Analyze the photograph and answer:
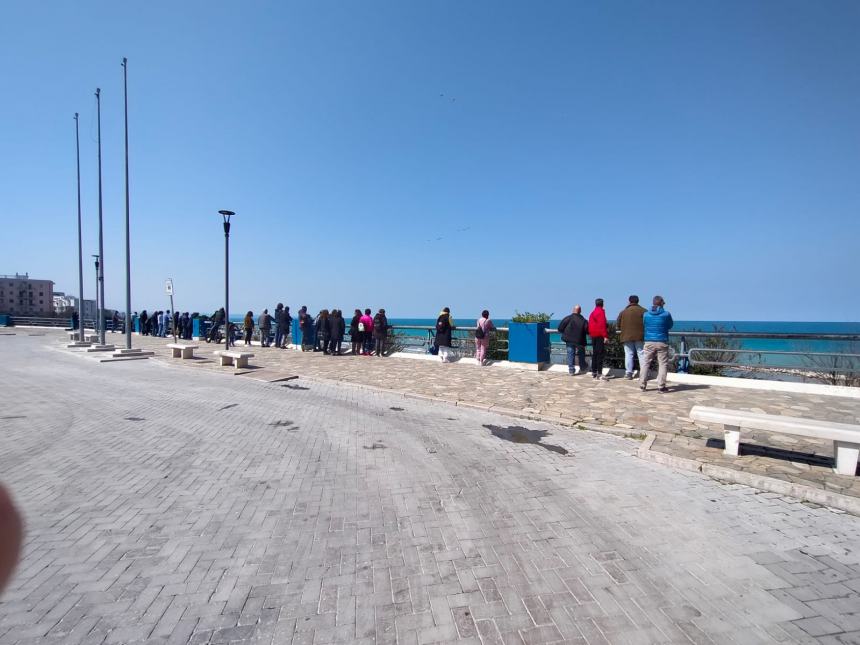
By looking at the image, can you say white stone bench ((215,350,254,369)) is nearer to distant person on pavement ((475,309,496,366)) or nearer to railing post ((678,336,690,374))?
distant person on pavement ((475,309,496,366))

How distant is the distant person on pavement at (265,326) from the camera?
70.3ft

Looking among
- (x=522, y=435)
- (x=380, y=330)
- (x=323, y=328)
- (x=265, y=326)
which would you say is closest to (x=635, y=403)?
(x=522, y=435)

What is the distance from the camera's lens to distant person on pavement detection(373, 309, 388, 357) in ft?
56.6

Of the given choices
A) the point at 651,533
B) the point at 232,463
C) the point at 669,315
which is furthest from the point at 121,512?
the point at 669,315

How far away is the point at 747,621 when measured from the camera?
274 centimetres

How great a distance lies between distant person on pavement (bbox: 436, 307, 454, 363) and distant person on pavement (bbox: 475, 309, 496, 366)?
3.69ft

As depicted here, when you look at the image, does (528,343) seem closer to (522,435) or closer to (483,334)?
(483,334)

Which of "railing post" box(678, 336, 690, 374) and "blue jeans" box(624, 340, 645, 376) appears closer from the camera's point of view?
"blue jeans" box(624, 340, 645, 376)

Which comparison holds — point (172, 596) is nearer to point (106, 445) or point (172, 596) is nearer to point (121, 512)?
point (121, 512)

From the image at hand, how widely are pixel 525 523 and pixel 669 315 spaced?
7179mm

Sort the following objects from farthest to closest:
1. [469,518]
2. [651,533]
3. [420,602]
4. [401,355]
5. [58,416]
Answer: [401,355] < [58,416] < [469,518] < [651,533] < [420,602]

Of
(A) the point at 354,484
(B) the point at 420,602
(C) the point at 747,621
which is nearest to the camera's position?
(C) the point at 747,621

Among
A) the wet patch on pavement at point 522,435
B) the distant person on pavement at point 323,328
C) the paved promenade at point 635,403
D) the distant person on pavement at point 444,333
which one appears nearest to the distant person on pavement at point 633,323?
the paved promenade at point 635,403

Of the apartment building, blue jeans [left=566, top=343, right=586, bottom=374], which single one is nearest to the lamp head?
blue jeans [left=566, top=343, right=586, bottom=374]
